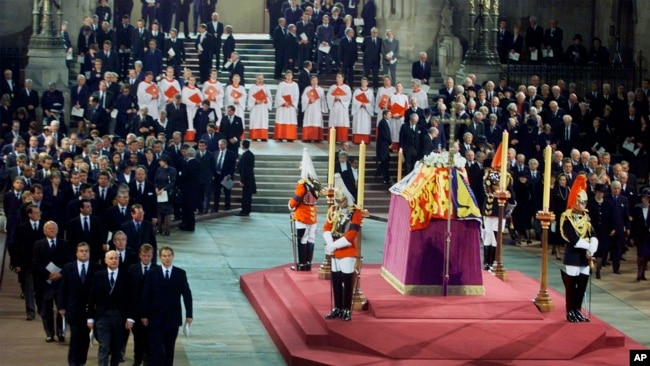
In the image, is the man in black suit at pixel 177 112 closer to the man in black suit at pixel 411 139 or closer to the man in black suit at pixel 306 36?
the man in black suit at pixel 411 139

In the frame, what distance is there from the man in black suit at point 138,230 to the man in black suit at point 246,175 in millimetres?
9782

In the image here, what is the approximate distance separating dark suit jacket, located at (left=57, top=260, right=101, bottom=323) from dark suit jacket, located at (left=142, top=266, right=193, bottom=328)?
0.78 metres

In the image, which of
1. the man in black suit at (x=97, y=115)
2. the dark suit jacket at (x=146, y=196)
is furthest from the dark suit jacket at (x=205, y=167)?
the dark suit jacket at (x=146, y=196)

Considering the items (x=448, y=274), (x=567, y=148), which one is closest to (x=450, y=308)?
(x=448, y=274)

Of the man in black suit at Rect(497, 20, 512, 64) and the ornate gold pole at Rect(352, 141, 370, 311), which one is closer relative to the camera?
the ornate gold pole at Rect(352, 141, 370, 311)

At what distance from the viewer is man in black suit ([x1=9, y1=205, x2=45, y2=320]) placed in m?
20.0

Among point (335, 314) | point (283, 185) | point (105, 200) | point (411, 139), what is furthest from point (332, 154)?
point (283, 185)

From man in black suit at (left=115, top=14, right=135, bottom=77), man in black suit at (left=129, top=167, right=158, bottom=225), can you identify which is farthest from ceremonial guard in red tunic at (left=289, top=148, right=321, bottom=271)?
man in black suit at (left=115, top=14, right=135, bottom=77)

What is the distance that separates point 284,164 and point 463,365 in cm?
1502

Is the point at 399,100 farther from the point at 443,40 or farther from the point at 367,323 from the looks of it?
the point at 367,323

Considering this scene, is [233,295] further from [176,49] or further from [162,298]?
[176,49]

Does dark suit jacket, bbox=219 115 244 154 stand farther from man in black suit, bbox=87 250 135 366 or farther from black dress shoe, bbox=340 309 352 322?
man in black suit, bbox=87 250 135 366

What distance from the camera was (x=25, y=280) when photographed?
66.0 feet

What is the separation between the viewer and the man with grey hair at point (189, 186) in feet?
91.1
